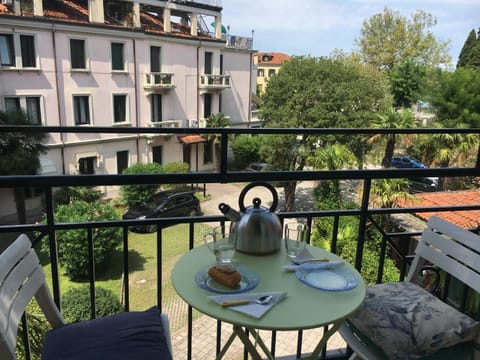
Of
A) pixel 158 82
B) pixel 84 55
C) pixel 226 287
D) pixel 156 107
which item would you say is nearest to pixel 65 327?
pixel 226 287

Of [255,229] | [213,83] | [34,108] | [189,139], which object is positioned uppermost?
[213,83]

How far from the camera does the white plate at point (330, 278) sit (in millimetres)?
Result: 1064

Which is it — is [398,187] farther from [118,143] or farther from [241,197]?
[118,143]

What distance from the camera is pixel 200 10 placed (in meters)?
16.1

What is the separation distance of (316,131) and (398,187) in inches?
281

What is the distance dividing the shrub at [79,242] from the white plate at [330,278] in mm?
7235

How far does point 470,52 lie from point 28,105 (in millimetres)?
20655

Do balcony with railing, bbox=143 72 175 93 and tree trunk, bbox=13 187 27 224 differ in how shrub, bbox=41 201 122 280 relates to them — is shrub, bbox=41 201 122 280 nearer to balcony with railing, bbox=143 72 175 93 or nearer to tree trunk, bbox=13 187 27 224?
tree trunk, bbox=13 187 27 224

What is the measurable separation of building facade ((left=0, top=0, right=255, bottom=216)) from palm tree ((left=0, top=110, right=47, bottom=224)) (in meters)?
1.14

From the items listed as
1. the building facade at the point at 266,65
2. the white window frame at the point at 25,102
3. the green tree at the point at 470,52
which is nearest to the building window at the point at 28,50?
the white window frame at the point at 25,102

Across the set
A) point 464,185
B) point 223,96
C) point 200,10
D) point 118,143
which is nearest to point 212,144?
point 223,96

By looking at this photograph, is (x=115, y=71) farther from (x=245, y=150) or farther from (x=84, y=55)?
(x=245, y=150)

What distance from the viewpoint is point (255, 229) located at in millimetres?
1220

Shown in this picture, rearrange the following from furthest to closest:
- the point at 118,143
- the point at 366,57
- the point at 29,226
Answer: the point at 366,57 < the point at 118,143 < the point at 29,226
